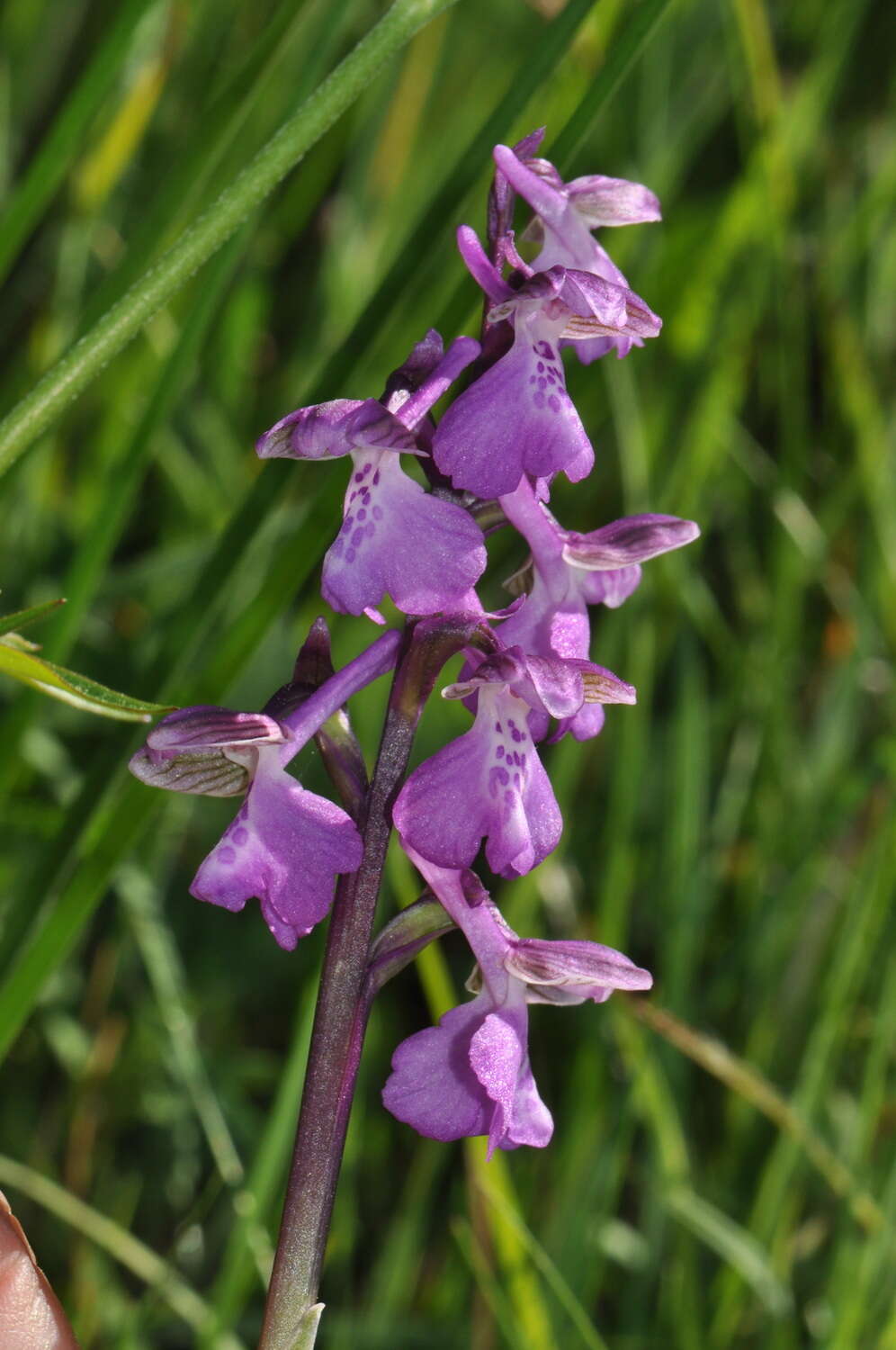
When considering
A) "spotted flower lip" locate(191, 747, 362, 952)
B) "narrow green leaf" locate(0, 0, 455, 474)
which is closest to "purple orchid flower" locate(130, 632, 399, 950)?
"spotted flower lip" locate(191, 747, 362, 952)

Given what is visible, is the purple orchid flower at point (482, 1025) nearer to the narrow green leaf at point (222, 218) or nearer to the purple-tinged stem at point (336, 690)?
the purple-tinged stem at point (336, 690)

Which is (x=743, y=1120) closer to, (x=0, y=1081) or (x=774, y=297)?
(x=0, y=1081)

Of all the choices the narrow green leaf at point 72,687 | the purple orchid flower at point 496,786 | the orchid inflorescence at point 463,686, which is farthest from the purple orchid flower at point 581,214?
the narrow green leaf at point 72,687

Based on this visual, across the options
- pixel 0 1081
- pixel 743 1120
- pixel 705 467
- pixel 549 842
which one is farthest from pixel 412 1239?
pixel 705 467

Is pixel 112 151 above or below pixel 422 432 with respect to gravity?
above

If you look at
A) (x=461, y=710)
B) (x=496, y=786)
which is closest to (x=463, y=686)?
(x=496, y=786)

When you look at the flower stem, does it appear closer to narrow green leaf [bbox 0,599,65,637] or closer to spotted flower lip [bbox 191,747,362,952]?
spotted flower lip [bbox 191,747,362,952]

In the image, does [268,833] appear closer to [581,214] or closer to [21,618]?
[21,618]

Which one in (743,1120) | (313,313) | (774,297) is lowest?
(743,1120)
